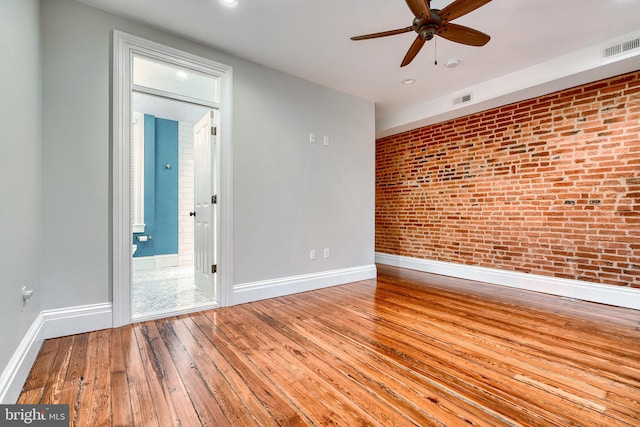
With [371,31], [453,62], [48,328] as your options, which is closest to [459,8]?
[371,31]

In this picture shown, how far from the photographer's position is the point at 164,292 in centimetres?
362

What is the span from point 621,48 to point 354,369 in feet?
12.7

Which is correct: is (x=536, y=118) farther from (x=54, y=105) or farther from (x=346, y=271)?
(x=54, y=105)

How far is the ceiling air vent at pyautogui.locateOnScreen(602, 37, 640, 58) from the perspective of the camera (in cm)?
278

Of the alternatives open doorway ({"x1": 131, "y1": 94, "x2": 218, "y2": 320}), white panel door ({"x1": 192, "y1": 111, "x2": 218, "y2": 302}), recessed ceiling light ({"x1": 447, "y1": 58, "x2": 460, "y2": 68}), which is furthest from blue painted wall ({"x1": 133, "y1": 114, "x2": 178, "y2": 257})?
recessed ceiling light ({"x1": 447, "y1": 58, "x2": 460, "y2": 68})

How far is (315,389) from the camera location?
5.37ft

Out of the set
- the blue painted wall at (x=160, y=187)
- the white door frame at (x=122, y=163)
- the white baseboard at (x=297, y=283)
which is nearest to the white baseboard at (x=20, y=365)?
the white door frame at (x=122, y=163)

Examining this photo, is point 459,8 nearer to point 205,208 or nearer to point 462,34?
point 462,34

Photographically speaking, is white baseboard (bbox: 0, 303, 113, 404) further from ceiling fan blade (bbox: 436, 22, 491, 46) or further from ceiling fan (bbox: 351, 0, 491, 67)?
ceiling fan blade (bbox: 436, 22, 491, 46)

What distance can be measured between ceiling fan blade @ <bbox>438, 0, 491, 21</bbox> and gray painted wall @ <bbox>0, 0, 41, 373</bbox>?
2.48m

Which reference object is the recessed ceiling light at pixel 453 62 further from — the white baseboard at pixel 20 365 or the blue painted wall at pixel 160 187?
the blue painted wall at pixel 160 187

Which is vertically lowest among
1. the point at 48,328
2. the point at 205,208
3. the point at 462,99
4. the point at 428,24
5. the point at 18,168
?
the point at 48,328

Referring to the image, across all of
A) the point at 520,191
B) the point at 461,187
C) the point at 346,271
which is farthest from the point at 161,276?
the point at 520,191

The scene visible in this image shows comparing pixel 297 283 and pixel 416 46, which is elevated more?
pixel 416 46
